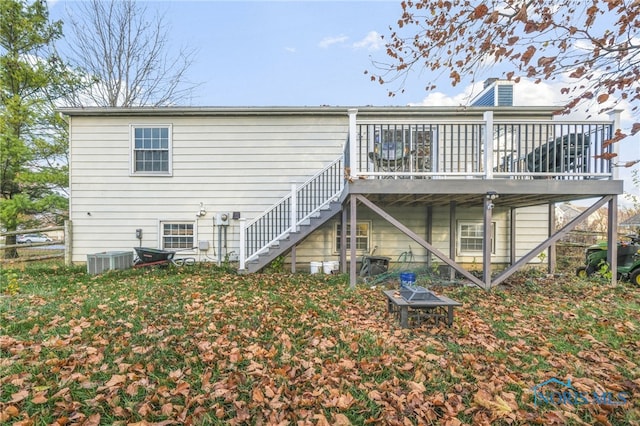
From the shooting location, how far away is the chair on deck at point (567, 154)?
223 inches

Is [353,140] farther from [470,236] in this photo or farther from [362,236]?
[470,236]

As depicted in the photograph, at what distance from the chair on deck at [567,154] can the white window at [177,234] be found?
321 inches

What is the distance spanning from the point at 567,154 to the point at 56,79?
15.8 meters

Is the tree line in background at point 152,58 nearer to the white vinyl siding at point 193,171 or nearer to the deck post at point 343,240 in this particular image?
the white vinyl siding at point 193,171

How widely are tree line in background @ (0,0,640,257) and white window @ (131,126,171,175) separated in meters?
2.20

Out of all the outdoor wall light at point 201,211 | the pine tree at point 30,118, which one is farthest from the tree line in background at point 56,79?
the outdoor wall light at point 201,211

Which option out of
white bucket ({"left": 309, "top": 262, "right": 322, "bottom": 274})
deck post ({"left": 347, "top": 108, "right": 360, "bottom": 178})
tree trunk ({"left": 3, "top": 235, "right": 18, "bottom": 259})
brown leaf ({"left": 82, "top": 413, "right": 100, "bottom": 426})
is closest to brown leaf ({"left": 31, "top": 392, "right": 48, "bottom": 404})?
brown leaf ({"left": 82, "top": 413, "right": 100, "bottom": 426})

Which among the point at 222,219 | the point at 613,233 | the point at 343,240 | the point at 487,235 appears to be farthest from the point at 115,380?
the point at 613,233

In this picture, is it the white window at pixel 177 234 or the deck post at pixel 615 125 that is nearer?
the deck post at pixel 615 125

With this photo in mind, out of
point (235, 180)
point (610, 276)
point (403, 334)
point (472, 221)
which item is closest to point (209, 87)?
point (235, 180)

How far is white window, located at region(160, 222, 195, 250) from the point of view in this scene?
28.1 feet

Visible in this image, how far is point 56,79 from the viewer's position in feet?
37.3

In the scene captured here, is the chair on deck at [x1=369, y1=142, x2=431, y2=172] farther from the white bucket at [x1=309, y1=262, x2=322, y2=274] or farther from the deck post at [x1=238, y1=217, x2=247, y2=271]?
the deck post at [x1=238, y1=217, x2=247, y2=271]

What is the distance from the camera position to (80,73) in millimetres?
12094
